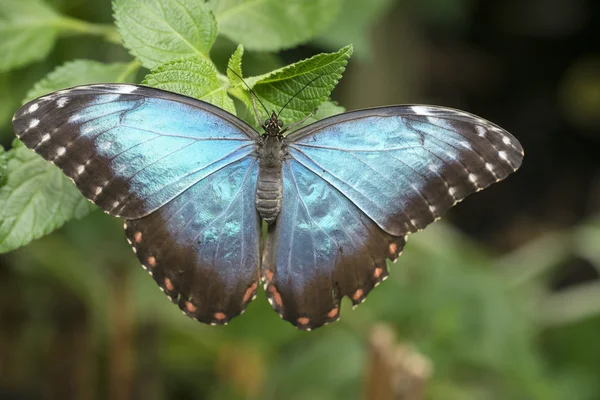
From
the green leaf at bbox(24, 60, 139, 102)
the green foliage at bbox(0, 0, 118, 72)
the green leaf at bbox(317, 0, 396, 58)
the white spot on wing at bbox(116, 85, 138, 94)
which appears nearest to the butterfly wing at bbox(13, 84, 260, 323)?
the white spot on wing at bbox(116, 85, 138, 94)

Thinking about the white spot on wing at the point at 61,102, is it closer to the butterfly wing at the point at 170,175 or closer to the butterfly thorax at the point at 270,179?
the butterfly wing at the point at 170,175

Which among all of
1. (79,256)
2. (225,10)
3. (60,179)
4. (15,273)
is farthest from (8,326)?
(225,10)

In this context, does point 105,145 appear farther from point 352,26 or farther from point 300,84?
point 352,26

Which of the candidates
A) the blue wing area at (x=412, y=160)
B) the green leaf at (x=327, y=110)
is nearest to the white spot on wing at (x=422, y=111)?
the blue wing area at (x=412, y=160)

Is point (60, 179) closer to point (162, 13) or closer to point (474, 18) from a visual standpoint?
point (162, 13)

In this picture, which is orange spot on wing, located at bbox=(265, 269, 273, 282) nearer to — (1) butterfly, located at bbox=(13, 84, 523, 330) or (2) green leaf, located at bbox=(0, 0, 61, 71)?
(1) butterfly, located at bbox=(13, 84, 523, 330)

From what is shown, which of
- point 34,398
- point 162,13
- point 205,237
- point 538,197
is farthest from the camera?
point 538,197
